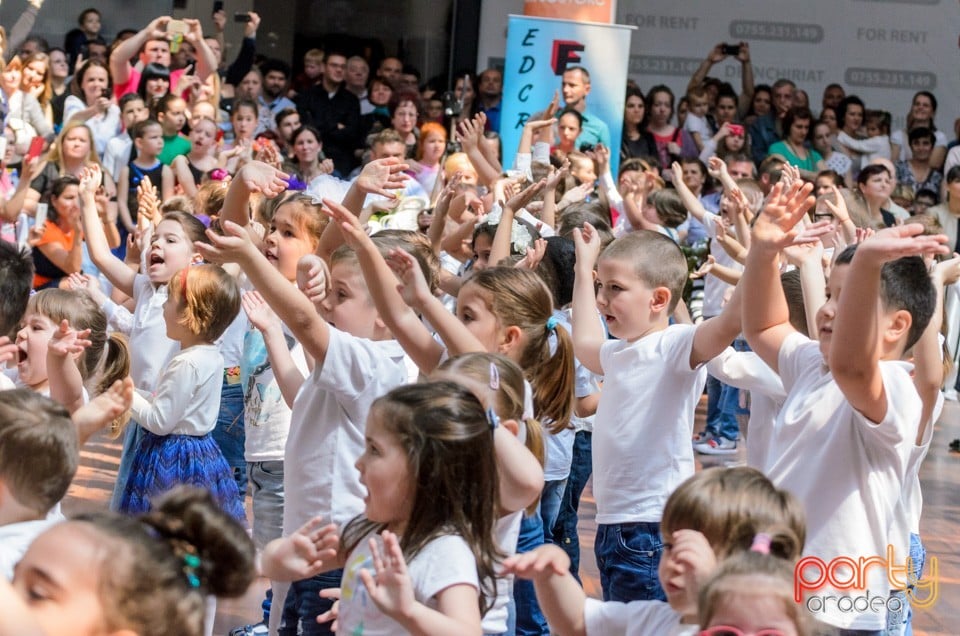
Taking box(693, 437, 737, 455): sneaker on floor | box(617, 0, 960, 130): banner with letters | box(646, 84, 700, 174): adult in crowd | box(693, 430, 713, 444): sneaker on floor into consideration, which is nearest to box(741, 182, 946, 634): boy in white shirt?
box(693, 437, 737, 455): sneaker on floor

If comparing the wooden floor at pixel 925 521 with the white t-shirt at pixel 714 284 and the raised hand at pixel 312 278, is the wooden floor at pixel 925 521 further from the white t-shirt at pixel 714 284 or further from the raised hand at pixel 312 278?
the raised hand at pixel 312 278

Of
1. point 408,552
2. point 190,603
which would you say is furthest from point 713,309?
point 190,603

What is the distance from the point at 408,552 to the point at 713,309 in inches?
234

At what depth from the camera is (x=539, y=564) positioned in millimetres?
2309

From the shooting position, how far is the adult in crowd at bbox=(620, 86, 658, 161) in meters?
11.9

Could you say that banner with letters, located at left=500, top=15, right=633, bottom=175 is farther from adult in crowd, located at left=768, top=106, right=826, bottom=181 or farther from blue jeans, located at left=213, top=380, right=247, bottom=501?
blue jeans, located at left=213, top=380, right=247, bottom=501

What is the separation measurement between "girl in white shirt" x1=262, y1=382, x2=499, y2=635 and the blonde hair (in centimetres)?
172

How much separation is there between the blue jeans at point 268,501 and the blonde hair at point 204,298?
0.45m

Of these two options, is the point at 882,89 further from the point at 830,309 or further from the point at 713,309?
the point at 830,309

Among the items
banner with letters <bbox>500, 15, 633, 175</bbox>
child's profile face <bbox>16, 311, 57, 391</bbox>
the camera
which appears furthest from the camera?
the camera

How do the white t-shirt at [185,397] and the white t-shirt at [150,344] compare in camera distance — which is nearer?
the white t-shirt at [185,397]

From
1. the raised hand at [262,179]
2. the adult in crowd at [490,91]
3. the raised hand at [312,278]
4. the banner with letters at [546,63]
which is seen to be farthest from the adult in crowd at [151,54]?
the raised hand at [312,278]

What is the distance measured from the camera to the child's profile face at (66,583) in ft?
6.28

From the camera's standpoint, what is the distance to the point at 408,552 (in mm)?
2471
